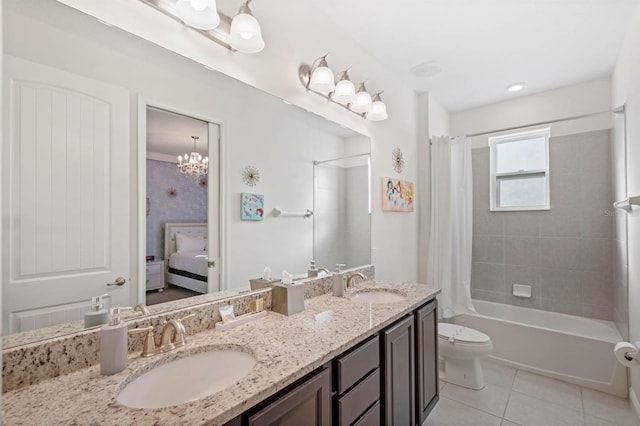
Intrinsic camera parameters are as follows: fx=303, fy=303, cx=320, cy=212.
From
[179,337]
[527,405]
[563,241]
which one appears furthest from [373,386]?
[563,241]

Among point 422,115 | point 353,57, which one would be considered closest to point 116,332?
point 353,57

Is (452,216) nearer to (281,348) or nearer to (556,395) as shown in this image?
(556,395)

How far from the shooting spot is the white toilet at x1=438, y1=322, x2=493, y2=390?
7.53 feet

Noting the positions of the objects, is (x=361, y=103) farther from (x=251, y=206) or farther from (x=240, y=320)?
(x=240, y=320)

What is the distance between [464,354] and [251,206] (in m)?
1.97

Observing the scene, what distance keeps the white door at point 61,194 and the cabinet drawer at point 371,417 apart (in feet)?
3.36

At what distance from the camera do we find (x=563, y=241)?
3.11 metres

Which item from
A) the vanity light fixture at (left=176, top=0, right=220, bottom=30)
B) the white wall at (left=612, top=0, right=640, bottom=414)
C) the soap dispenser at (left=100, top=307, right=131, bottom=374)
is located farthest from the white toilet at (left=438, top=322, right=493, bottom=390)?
the vanity light fixture at (left=176, top=0, right=220, bottom=30)

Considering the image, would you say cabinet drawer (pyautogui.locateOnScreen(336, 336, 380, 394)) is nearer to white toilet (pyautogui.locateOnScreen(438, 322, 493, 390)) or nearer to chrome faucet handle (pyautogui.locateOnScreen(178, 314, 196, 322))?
chrome faucet handle (pyautogui.locateOnScreen(178, 314, 196, 322))

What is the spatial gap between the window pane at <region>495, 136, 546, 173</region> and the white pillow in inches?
137

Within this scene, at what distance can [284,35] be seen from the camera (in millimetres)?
1730

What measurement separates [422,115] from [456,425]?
2709 mm

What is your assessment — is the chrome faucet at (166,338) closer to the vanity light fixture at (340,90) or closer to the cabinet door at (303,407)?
the cabinet door at (303,407)

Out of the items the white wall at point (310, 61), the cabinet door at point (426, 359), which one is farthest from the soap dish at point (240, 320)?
the white wall at point (310, 61)
